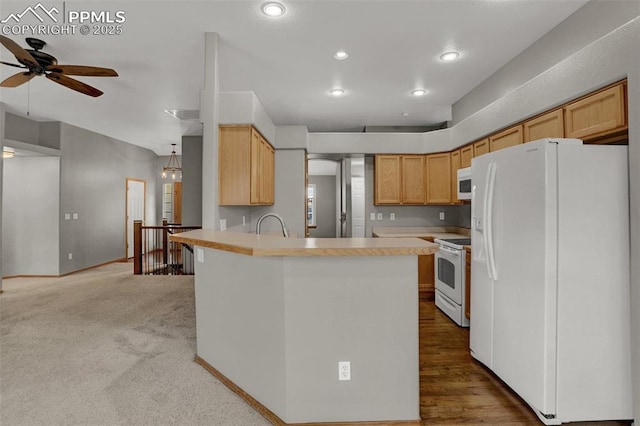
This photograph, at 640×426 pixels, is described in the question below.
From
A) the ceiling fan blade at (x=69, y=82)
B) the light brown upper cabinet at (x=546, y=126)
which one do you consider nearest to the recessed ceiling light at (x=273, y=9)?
the ceiling fan blade at (x=69, y=82)

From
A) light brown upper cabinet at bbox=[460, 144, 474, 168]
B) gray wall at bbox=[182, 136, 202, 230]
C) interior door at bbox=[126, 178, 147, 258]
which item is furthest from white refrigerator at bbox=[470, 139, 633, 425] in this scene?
interior door at bbox=[126, 178, 147, 258]

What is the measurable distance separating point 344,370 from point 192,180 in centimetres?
612

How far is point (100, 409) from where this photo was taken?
6.91 ft

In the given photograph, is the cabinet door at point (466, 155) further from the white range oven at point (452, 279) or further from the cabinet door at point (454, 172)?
the white range oven at point (452, 279)

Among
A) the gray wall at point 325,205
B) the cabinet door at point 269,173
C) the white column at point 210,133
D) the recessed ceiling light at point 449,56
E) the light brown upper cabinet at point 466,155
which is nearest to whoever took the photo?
the white column at point 210,133

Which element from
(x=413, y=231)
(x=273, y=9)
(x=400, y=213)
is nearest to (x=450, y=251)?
(x=413, y=231)

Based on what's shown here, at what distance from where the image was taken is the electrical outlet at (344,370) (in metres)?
1.88

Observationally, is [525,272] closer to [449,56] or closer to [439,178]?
[449,56]

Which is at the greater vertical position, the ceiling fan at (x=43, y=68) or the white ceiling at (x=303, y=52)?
the white ceiling at (x=303, y=52)

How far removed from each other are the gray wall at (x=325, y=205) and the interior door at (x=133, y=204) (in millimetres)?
5170

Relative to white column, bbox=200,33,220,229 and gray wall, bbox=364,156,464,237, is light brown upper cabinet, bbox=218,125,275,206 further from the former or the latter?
gray wall, bbox=364,156,464,237

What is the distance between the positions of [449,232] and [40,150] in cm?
720

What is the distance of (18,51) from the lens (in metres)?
2.64

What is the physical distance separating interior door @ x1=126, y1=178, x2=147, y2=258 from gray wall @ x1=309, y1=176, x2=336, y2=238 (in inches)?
204
